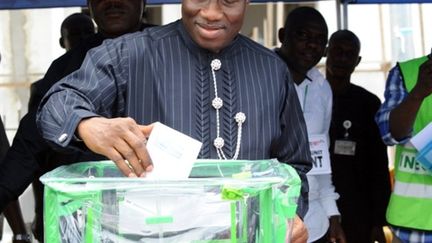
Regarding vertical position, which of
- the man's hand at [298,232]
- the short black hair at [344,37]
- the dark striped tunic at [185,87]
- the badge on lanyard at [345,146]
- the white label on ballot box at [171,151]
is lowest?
the badge on lanyard at [345,146]

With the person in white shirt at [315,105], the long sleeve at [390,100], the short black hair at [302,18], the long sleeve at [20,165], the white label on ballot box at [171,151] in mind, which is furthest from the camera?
the short black hair at [302,18]

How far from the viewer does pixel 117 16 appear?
11.7ft

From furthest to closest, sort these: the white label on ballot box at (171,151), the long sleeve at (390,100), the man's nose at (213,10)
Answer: the long sleeve at (390,100) → the man's nose at (213,10) → the white label on ballot box at (171,151)

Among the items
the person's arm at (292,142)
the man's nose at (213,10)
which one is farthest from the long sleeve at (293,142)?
the man's nose at (213,10)

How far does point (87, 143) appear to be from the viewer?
189 cm

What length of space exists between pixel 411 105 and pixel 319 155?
639mm

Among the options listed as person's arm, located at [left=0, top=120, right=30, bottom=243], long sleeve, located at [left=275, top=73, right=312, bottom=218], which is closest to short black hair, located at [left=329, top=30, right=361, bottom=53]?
person's arm, located at [left=0, top=120, right=30, bottom=243]

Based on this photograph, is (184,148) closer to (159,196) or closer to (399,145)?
(159,196)

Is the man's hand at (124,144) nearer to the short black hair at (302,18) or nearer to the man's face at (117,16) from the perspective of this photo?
the man's face at (117,16)

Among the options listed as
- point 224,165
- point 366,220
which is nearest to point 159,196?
point 224,165

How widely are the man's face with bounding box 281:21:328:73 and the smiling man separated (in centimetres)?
211

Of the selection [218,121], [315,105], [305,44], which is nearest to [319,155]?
[315,105]

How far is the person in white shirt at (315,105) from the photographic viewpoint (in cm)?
416

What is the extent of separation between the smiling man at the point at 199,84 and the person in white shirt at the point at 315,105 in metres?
1.82
